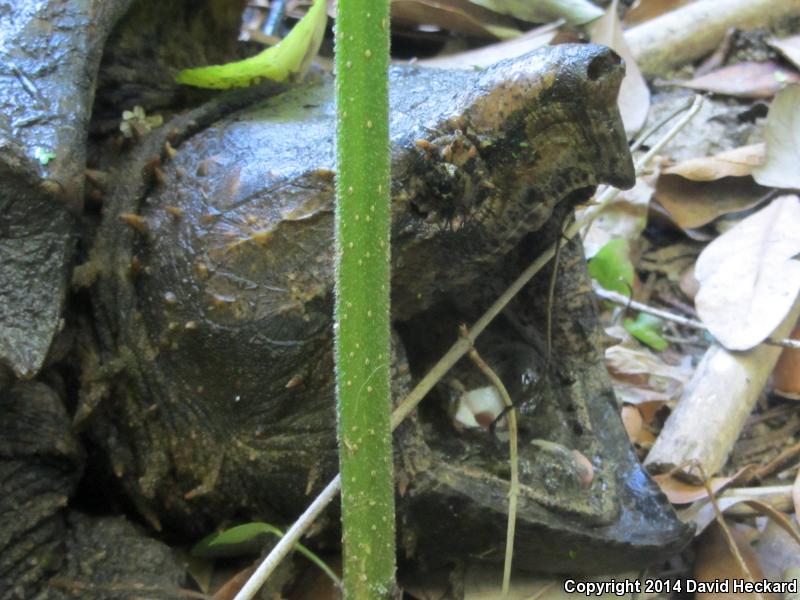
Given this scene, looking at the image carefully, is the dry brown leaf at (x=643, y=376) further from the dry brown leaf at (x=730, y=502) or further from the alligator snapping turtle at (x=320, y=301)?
the alligator snapping turtle at (x=320, y=301)

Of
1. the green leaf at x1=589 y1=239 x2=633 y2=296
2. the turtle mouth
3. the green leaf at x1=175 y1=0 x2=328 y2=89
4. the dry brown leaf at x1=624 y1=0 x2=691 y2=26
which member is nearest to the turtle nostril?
the turtle mouth

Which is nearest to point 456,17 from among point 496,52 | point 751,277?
point 496,52

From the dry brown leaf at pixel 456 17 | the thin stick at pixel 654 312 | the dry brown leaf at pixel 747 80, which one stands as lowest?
the thin stick at pixel 654 312

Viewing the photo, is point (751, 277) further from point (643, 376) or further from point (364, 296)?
point (364, 296)

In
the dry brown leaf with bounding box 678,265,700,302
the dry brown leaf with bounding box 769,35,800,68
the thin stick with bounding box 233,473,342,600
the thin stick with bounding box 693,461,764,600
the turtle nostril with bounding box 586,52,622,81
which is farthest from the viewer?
the dry brown leaf with bounding box 769,35,800,68

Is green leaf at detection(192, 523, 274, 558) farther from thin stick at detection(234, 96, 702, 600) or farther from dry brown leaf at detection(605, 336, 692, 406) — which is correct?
dry brown leaf at detection(605, 336, 692, 406)

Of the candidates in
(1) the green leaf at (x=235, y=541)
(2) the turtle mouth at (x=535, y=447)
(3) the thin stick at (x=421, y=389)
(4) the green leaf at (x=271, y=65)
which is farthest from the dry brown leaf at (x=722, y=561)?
(4) the green leaf at (x=271, y=65)
